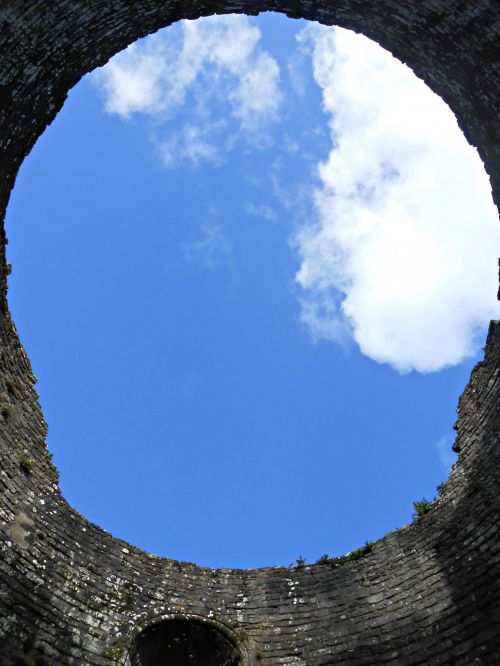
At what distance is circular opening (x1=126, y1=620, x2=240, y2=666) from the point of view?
7.98m

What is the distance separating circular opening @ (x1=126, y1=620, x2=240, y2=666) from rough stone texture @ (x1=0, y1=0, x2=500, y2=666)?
0.12 meters

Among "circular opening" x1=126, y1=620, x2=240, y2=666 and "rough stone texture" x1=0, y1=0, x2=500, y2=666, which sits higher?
"rough stone texture" x1=0, y1=0, x2=500, y2=666

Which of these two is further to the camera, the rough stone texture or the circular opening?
the circular opening

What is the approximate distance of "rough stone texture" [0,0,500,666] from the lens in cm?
703

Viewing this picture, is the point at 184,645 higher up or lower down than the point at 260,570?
lower down

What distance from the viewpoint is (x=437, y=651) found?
277 inches

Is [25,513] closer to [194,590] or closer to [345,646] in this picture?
[194,590]

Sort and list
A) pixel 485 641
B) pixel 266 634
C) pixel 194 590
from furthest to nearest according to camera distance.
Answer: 1. pixel 194 590
2. pixel 266 634
3. pixel 485 641

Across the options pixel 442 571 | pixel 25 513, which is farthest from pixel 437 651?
pixel 25 513

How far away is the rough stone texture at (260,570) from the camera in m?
7.03

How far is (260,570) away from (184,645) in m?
1.54

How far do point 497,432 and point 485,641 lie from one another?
8.94ft

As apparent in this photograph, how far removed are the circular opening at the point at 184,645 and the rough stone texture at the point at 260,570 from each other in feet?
0.40

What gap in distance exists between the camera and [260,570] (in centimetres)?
914
